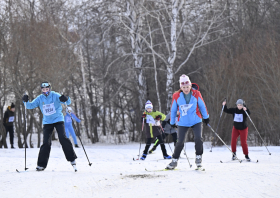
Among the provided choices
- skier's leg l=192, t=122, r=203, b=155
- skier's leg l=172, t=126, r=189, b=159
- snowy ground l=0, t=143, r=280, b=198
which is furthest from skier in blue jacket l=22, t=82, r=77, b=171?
skier's leg l=192, t=122, r=203, b=155

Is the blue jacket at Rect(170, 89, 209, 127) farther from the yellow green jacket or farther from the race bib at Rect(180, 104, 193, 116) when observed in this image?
the yellow green jacket

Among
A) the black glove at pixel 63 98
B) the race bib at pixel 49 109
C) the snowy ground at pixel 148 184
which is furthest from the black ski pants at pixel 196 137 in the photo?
the race bib at pixel 49 109

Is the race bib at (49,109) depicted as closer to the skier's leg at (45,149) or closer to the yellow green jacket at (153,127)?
the skier's leg at (45,149)

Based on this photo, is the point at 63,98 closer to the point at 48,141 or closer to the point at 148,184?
the point at 48,141

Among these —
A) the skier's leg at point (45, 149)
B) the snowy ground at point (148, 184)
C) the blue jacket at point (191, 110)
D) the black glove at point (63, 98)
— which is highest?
the black glove at point (63, 98)

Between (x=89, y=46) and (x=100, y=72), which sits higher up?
(x=89, y=46)

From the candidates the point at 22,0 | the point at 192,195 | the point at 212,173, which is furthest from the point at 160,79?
the point at 192,195

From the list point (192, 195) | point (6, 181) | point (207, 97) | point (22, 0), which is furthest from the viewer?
point (22, 0)

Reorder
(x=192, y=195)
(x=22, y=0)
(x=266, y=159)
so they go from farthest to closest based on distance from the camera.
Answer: (x=22, y=0) < (x=266, y=159) < (x=192, y=195)

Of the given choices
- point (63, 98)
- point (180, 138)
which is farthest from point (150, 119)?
point (63, 98)

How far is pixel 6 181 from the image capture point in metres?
5.86

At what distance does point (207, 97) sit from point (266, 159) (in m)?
7.48

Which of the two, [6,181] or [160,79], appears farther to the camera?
[160,79]

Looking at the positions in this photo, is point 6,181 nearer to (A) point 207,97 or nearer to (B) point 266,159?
(B) point 266,159
